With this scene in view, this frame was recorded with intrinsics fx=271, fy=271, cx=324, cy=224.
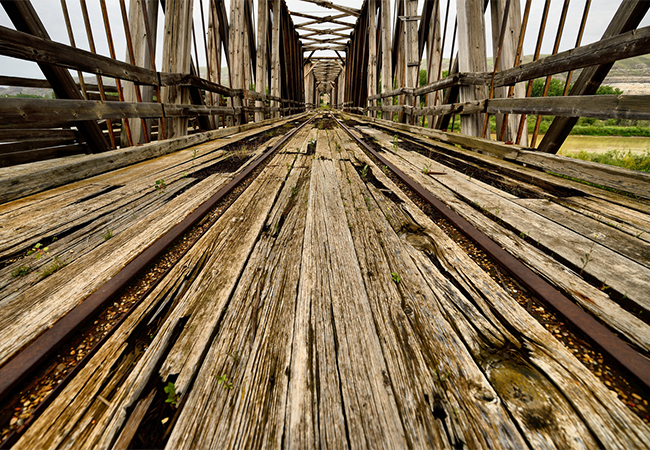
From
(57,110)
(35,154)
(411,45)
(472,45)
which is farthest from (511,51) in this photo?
(35,154)

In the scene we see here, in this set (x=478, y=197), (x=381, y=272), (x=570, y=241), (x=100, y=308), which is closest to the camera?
(x=100, y=308)

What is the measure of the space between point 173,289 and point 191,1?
5.56 m

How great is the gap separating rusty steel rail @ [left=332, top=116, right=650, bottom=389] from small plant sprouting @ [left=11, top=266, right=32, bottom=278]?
2.33 meters

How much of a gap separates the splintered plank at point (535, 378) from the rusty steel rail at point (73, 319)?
127 cm

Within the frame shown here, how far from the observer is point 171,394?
765 millimetres

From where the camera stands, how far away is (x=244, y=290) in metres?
1.21

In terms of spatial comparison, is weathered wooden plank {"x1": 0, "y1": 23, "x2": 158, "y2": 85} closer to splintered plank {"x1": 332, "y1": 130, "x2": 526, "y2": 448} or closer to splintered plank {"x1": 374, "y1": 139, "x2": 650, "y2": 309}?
splintered plank {"x1": 332, "y1": 130, "x2": 526, "y2": 448}

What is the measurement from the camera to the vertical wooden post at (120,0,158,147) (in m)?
4.09

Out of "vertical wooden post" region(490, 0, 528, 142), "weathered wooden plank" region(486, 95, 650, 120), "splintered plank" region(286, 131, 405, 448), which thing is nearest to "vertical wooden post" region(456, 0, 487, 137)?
"vertical wooden post" region(490, 0, 528, 142)

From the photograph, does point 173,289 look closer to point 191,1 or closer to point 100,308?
point 100,308

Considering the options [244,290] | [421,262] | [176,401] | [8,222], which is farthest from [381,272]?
[8,222]

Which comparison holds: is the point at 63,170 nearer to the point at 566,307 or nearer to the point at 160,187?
the point at 160,187

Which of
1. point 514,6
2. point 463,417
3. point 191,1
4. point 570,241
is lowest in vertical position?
point 463,417

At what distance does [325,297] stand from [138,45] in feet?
17.2
